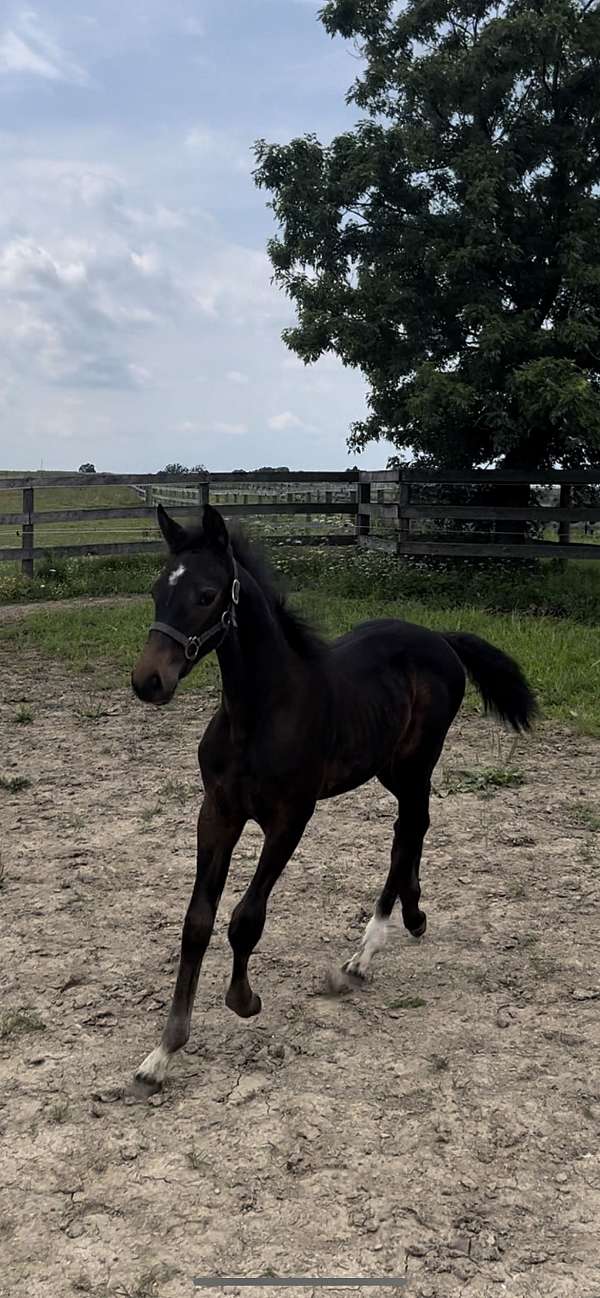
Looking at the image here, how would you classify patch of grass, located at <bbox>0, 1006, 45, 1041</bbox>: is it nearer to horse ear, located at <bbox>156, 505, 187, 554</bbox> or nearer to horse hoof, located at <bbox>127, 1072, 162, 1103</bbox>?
horse hoof, located at <bbox>127, 1072, 162, 1103</bbox>

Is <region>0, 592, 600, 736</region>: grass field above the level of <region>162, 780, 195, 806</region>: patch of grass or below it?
above

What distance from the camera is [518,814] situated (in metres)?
5.51

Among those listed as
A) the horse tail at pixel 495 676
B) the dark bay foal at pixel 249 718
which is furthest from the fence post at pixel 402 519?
the dark bay foal at pixel 249 718

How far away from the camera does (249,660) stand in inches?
125

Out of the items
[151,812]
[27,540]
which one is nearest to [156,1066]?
[151,812]

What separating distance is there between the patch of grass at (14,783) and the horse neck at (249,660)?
3.15 metres

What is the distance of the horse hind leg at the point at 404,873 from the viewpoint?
382 cm

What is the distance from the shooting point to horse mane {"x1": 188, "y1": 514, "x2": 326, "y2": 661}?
3279 millimetres

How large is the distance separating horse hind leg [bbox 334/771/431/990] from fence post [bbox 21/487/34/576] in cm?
1117

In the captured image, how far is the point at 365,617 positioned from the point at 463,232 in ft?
20.9

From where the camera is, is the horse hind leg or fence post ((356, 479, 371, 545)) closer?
the horse hind leg

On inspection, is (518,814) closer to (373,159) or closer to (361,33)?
(373,159)

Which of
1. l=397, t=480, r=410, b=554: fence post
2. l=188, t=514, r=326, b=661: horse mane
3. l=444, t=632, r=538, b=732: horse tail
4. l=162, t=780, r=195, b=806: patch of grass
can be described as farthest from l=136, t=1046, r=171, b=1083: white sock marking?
l=397, t=480, r=410, b=554: fence post

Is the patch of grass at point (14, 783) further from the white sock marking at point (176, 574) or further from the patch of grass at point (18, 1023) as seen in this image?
the white sock marking at point (176, 574)
